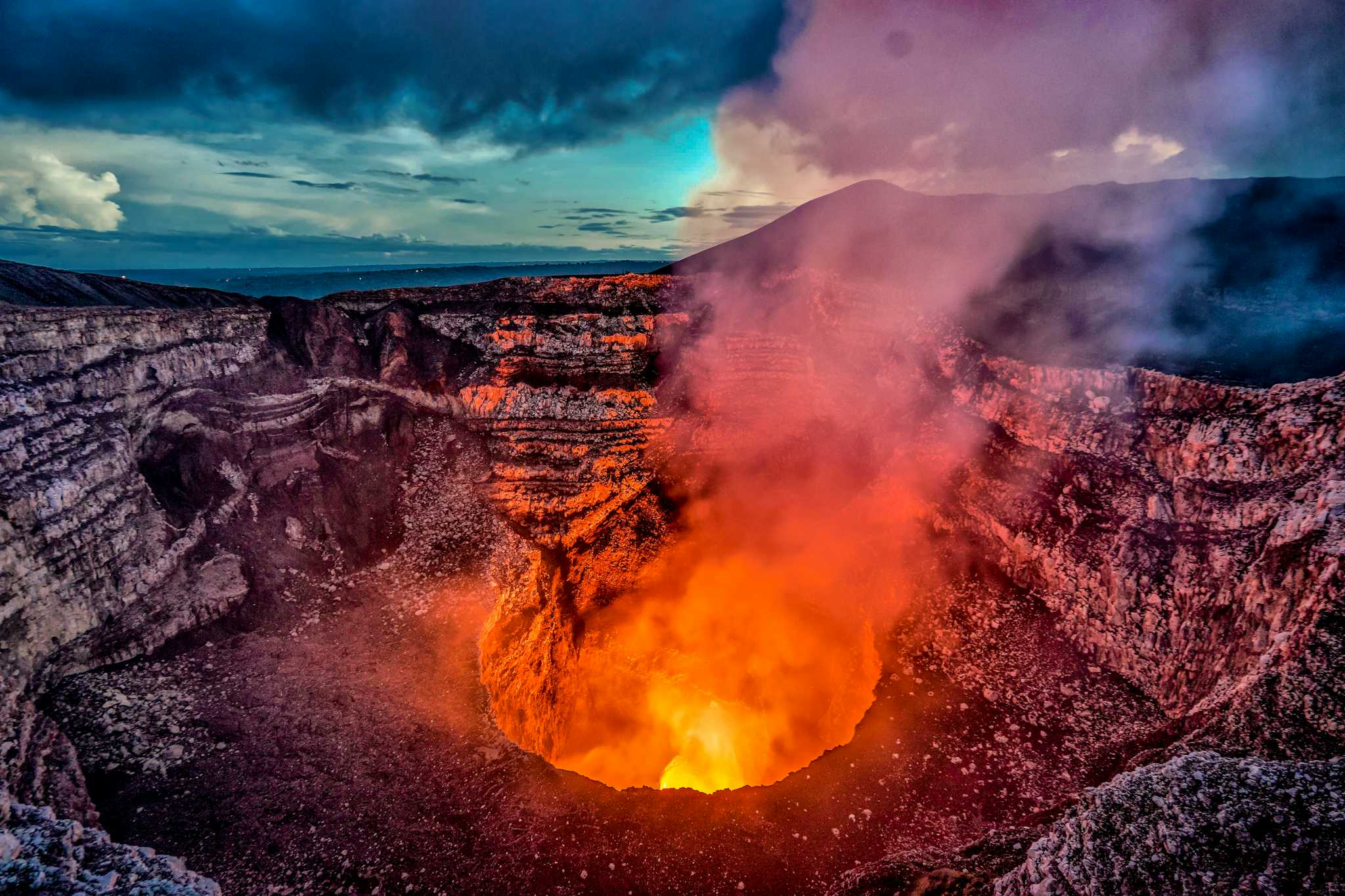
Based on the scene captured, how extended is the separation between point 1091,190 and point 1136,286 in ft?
30.1

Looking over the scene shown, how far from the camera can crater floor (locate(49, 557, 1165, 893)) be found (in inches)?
424

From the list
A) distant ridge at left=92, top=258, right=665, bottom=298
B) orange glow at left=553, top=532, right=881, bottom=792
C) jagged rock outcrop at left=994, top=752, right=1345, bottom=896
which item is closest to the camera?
jagged rock outcrop at left=994, top=752, right=1345, bottom=896

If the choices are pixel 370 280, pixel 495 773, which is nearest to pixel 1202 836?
pixel 495 773

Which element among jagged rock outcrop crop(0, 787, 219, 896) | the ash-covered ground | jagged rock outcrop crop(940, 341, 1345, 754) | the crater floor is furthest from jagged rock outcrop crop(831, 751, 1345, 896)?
jagged rock outcrop crop(0, 787, 219, 896)

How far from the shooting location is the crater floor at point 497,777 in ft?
35.3

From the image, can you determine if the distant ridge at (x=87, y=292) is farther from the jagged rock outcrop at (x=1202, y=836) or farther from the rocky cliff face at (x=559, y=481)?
the jagged rock outcrop at (x=1202, y=836)

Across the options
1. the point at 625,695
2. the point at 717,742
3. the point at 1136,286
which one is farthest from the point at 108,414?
the point at 1136,286

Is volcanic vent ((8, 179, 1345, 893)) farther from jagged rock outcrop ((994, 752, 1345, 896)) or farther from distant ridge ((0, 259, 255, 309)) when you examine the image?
distant ridge ((0, 259, 255, 309))

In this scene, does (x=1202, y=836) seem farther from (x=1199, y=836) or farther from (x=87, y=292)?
(x=87, y=292)

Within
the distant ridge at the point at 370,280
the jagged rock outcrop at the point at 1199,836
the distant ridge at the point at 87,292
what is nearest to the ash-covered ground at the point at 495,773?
the jagged rock outcrop at the point at 1199,836

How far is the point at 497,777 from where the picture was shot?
12.7 m

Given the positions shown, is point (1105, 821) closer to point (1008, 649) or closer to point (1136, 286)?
point (1008, 649)

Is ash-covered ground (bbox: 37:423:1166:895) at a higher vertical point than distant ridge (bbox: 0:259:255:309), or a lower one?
lower

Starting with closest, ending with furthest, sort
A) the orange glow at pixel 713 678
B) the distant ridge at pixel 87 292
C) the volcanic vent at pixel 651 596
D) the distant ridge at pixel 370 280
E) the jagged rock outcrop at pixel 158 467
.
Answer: the volcanic vent at pixel 651 596, the jagged rock outcrop at pixel 158 467, the distant ridge at pixel 87 292, the orange glow at pixel 713 678, the distant ridge at pixel 370 280
